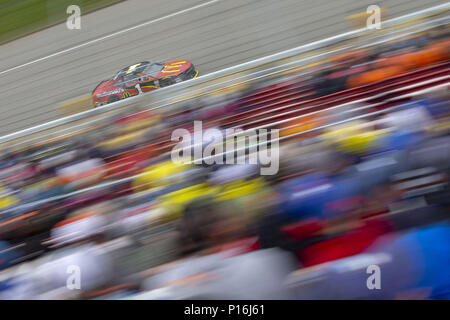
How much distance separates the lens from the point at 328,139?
2.92 meters

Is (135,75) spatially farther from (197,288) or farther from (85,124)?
(197,288)

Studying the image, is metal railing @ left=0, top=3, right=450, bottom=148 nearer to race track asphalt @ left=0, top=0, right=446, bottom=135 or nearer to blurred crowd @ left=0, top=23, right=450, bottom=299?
blurred crowd @ left=0, top=23, right=450, bottom=299

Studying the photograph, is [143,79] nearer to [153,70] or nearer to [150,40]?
[153,70]

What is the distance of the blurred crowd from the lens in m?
2.18

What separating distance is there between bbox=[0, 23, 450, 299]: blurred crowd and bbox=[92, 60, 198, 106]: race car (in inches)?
124

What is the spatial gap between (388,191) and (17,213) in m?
2.87

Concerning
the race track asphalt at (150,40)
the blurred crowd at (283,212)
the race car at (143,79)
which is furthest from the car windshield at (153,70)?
the blurred crowd at (283,212)

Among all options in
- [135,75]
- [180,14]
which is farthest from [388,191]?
[180,14]

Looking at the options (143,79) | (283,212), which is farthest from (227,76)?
(143,79)

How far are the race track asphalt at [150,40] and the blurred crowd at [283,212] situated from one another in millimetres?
4350

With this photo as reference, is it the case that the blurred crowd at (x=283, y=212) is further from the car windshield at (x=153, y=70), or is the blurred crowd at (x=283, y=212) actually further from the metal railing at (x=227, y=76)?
the car windshield at (x=153, y=70)

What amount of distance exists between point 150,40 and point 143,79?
2.71 meters

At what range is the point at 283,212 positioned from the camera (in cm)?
247

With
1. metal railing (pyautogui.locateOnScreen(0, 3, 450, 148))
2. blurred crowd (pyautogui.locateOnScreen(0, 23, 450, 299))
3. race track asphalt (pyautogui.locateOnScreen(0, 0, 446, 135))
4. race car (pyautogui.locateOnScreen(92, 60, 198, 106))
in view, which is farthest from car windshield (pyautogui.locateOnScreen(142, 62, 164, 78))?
blurred crowd (pyautogui.locateOnScreen(0, 23, 450, 299))
